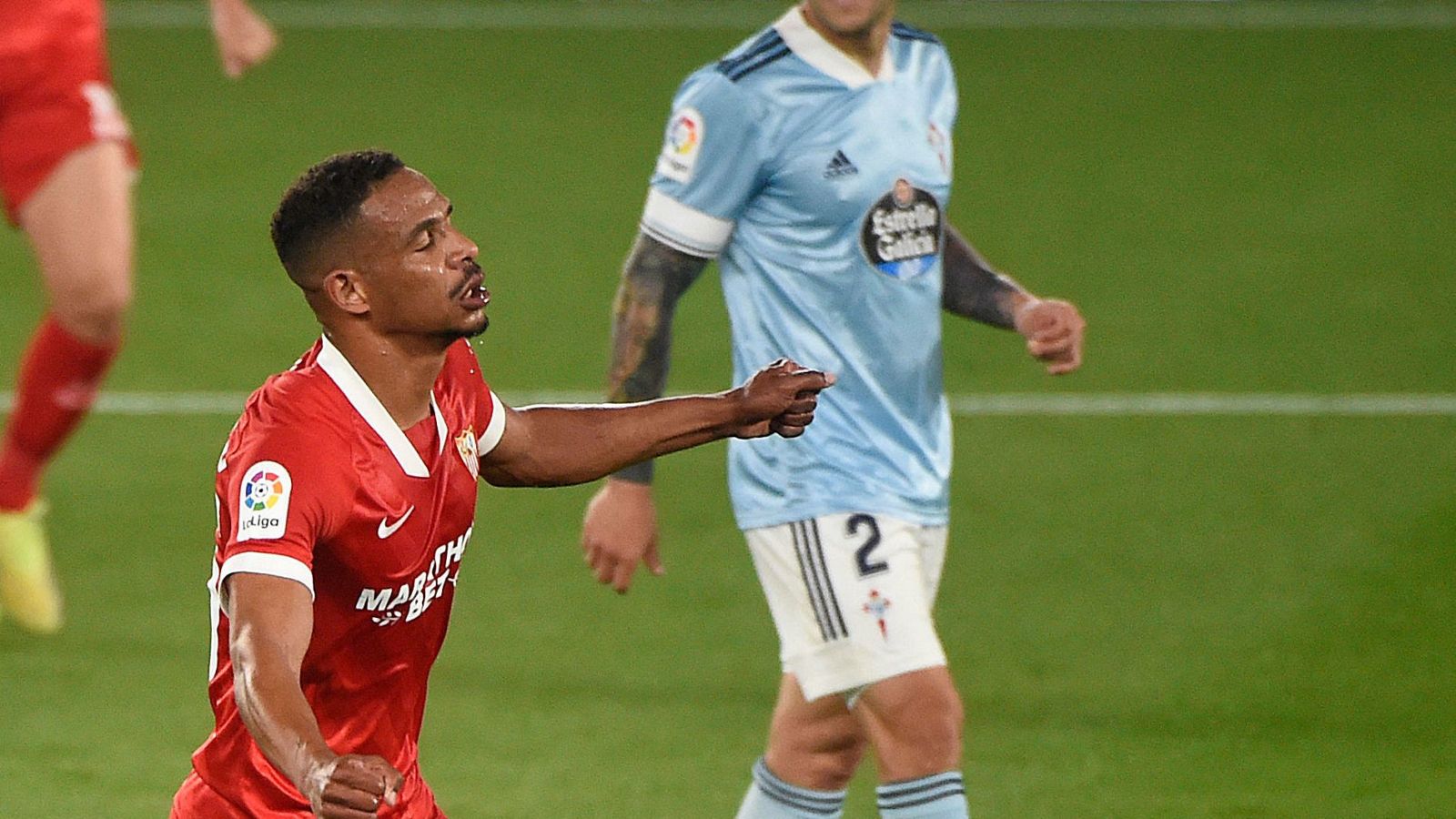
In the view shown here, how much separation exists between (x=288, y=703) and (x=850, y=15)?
1.78 m

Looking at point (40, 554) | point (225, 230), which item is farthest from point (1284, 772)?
point (225, 230)

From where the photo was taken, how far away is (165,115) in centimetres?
1186

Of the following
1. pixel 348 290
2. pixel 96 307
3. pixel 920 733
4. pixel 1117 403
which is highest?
pixel 348 290

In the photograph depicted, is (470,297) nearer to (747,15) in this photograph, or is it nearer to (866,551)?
(866,551)

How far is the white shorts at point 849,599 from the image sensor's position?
391 centimetres

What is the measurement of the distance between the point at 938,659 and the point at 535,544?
9.42 feet

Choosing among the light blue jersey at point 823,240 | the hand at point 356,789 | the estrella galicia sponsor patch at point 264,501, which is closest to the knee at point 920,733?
the light blue jersey at point 823,240

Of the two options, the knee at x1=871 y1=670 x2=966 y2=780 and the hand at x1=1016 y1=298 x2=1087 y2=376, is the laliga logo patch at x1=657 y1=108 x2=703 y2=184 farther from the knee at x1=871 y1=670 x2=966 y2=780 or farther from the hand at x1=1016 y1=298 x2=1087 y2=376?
the knee at x1=871 y1=670 x2=966 y2=780

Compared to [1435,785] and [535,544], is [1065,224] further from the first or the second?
[1435,785]

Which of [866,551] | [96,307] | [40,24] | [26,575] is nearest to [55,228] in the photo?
[96,307]

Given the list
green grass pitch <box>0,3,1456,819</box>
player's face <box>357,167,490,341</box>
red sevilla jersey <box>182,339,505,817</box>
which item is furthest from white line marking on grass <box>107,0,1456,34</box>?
player's face <box>357,167,490,341</box>

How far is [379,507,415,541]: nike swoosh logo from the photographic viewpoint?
3.08m

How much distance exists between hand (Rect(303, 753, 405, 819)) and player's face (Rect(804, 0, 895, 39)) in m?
1.89

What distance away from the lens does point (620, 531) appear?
13.5 feet
